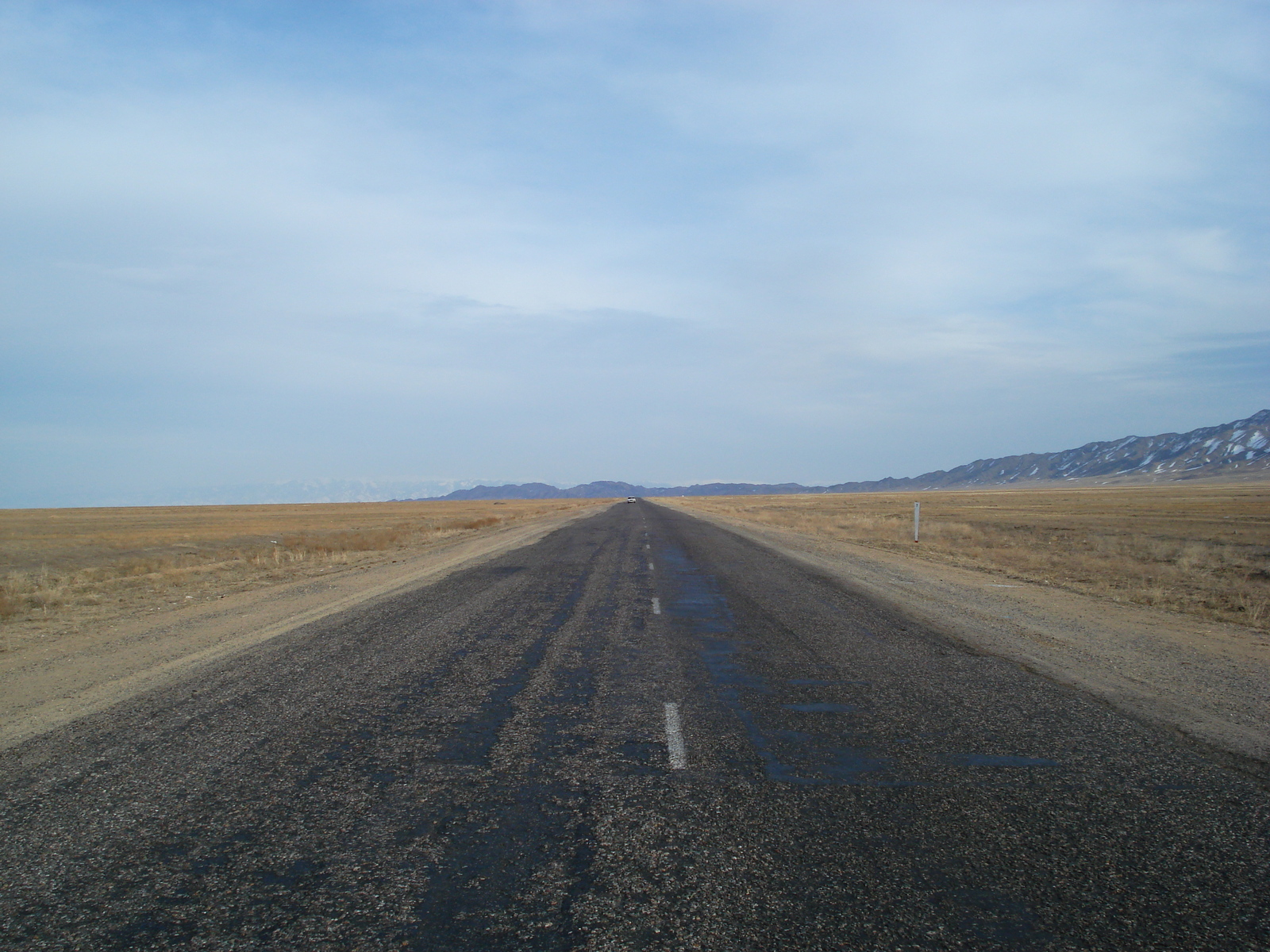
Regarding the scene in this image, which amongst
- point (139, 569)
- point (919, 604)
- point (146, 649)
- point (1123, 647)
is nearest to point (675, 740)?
point (1123, 647)

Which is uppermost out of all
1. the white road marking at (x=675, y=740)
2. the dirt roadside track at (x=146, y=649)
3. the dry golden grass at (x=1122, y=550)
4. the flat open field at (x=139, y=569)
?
the flat open field at (x=139, y=569)

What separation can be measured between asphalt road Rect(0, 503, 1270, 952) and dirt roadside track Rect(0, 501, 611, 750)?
570 mm

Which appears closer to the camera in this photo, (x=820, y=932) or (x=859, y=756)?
(x=820, y=932)

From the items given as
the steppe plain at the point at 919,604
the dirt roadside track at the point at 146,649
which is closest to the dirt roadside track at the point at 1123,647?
the steppe plain at the point at 919,604

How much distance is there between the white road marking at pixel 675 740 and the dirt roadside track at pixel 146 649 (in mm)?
5110

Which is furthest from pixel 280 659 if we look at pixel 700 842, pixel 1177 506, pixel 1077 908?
pixel 1177 506

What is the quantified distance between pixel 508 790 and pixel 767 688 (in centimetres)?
323

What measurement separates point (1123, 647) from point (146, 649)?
1238 cm

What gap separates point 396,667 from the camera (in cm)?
816

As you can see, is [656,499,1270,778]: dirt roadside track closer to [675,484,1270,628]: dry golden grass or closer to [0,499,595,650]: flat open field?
[675,484,1270,628]: dry golden grass

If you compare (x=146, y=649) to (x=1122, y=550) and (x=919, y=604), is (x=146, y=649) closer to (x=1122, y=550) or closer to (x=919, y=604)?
(x=919, y=604)

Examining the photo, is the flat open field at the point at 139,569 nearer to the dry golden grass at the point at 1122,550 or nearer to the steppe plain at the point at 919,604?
the steppe plain at the point at 919,604

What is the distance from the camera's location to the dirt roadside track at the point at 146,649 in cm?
706

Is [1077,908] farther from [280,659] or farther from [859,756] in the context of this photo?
[280,659]
